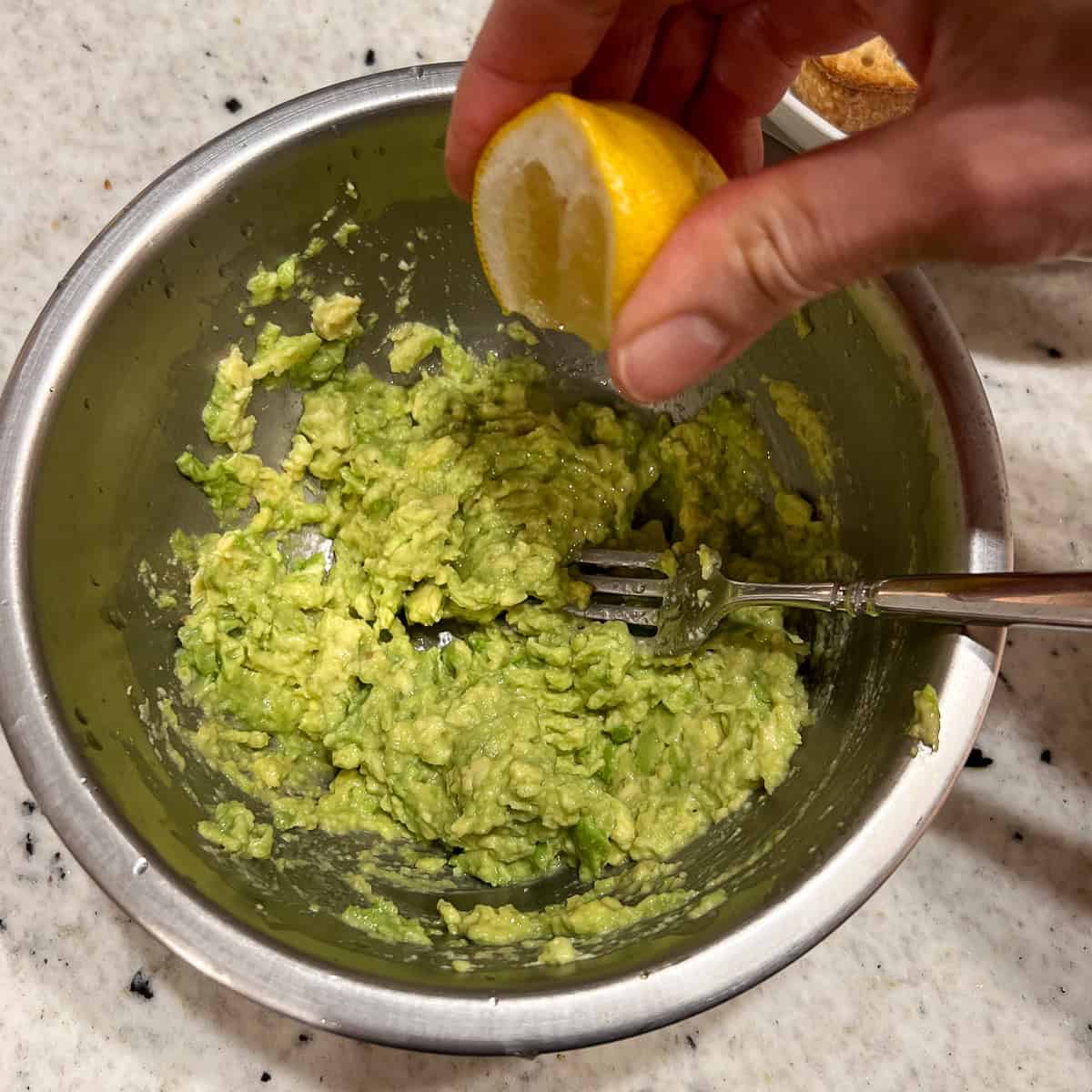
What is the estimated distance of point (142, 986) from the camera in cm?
147

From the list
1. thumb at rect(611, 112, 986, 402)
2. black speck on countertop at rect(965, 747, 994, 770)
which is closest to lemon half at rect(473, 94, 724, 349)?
thumb at rect(611, 112, 986, 402)

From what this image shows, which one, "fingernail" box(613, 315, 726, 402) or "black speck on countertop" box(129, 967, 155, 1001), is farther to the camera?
"black speck on countertop" box(129, 967, 155, 1001)

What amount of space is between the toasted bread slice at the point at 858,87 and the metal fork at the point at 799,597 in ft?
3.26

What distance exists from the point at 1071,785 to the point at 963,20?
126 cm

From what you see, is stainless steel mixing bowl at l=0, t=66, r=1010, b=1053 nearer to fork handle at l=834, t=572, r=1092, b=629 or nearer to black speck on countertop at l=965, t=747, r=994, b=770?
fork handle at l=834, t=572, r=1092, b=629

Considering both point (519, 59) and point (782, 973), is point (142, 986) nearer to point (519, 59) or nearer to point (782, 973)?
point (782, 973)

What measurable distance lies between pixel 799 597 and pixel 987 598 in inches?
11.0

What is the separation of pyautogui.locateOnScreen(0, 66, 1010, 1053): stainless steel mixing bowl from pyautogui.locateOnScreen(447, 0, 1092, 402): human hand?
280 millimetres

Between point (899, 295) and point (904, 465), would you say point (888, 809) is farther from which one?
point (899, 295)

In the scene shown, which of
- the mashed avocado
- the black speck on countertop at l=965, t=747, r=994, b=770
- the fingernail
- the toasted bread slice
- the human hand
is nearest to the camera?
the human hand

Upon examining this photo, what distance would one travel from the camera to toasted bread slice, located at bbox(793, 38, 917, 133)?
1.79 meters

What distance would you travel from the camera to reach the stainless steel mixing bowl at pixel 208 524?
41.1 inches

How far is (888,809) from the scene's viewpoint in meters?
1.11

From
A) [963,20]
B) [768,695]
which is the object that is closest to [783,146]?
[963,20]
